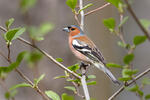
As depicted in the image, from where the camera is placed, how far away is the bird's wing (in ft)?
12.3

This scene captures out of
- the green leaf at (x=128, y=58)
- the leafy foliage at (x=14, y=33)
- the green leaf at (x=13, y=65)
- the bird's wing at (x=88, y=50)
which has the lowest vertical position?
the bird's wing at (x=88, y=50)

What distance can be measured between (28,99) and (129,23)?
7.19 m

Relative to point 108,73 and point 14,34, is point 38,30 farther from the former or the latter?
point 108,73

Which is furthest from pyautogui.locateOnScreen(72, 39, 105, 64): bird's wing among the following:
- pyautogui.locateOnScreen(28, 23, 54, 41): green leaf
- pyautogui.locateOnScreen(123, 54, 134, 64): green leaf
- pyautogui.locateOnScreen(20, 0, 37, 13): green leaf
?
pyautogui.locateOnScreen(20, 0, 37, 13): green leaf

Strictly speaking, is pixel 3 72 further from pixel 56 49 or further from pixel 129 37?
pixel 129 37

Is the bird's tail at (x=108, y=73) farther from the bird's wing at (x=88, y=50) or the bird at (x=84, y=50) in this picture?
the bird's wing at (x=88, y=50)

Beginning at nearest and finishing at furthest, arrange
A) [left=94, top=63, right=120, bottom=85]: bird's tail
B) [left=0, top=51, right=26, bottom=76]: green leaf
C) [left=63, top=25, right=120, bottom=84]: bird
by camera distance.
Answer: [left=0, top=51, right=26, bottom=76]: green leaf
[left=94, top=63, right=120, bottom=85]: bird's tail
[left=63, top=25, right=120, bottom=84]: bird

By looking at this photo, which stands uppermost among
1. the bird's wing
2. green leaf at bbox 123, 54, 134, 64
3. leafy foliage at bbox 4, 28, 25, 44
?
leafy foliage at bbox 4, 28, 25, 44

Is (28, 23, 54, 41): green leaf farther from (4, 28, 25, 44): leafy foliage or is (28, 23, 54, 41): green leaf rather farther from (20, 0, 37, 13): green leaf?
(4, 28, 25, 44): leafy foliage

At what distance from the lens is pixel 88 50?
3.94m

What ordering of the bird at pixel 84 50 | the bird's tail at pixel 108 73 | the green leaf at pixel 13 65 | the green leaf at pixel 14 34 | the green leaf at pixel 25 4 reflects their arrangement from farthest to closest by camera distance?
the bird at pixel 84 50
the bird's tail at pixel 108 73
the green leaf at pixel 14 34
the green leaf at pixel 13 65
the green leaf at pixel 25 4

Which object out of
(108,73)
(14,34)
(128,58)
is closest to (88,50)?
(108,73)

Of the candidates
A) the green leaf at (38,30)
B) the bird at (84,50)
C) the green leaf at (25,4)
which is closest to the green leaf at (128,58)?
the green leaf at (38,30)

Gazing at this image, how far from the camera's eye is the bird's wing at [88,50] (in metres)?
3.75
